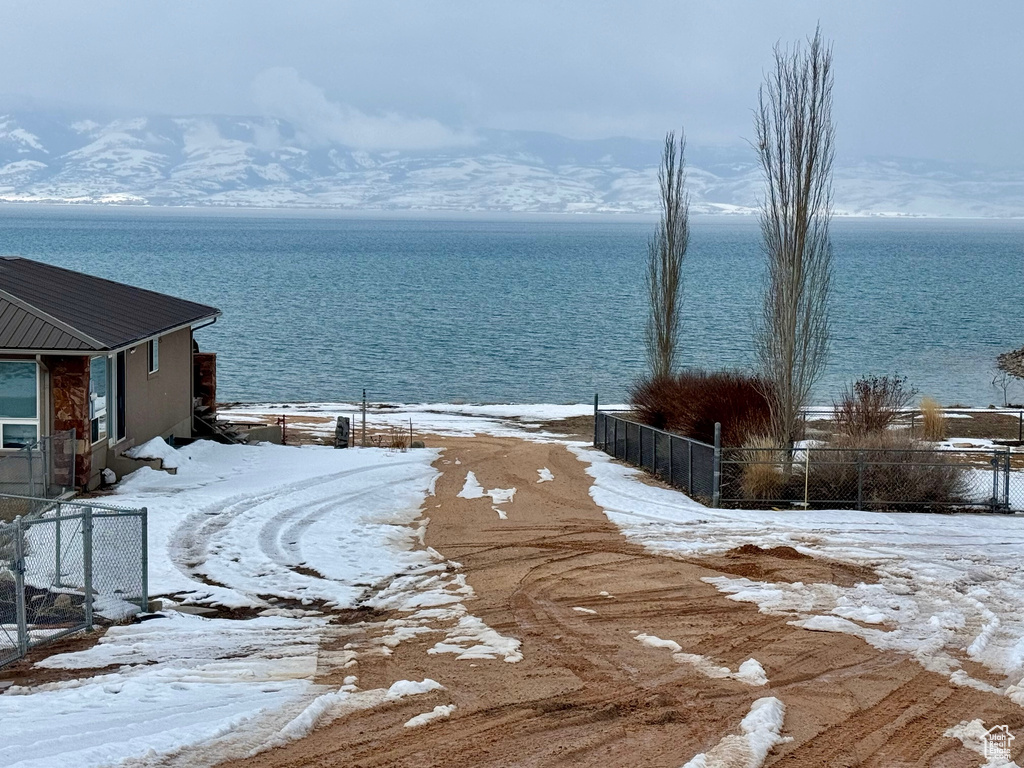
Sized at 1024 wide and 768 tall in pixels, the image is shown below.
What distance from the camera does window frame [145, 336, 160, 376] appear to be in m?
23.4

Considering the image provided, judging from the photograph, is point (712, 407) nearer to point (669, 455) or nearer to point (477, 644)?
point (669, 455)

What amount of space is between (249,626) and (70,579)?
116 inches

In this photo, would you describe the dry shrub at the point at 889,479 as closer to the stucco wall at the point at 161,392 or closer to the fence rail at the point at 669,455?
the fence rail at the point at 669,455

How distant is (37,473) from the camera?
18.7 m

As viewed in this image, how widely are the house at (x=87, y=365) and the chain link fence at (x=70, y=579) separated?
185 inches

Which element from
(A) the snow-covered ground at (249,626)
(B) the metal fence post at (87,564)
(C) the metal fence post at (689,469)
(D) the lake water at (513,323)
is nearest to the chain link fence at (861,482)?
(C) the metal fence post at (689,469)

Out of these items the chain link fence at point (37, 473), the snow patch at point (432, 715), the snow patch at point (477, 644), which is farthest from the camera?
the chain link fence at point (37, 473)

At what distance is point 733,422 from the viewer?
2461 cm

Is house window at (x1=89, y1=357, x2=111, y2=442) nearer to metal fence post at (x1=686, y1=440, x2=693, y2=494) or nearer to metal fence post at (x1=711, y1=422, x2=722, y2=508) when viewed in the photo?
metal fence post at (x1=686, y1=440, x2=693, y2=494)

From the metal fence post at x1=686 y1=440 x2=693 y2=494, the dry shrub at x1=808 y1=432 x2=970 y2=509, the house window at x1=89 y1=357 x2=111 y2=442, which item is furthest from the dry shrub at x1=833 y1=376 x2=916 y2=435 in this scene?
the house window at x1=89 y1=357 x2=111 y2=442

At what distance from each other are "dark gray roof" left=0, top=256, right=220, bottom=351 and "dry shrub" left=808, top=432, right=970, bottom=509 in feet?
42.3

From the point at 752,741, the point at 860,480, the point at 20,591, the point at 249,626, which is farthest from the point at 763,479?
the point at 20,591

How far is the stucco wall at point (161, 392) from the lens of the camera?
2244 centimetres

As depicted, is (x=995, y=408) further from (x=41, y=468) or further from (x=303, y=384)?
(x=41, y=468)
